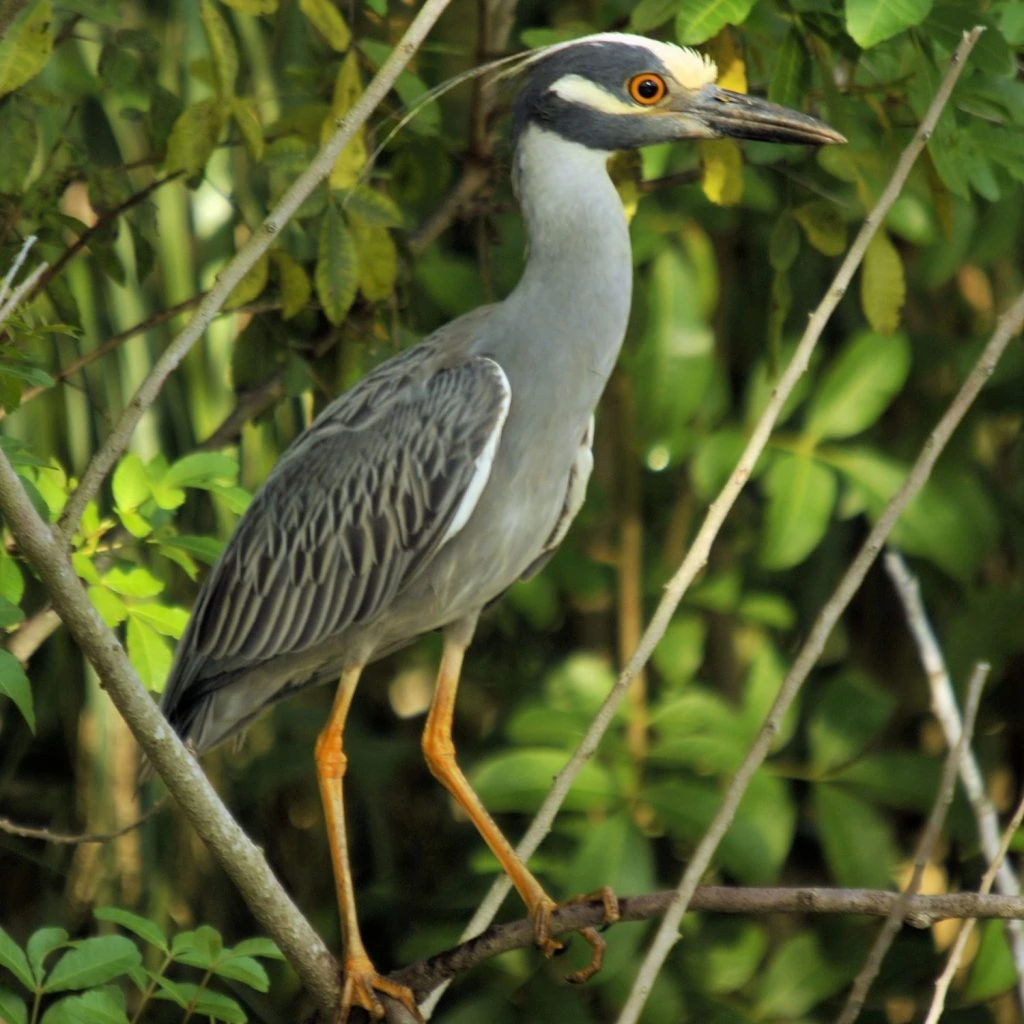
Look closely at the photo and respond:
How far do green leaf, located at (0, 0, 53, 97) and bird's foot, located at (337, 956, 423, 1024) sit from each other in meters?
1.38

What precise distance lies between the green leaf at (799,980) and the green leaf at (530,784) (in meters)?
0.58

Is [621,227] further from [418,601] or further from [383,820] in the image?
[383,820]

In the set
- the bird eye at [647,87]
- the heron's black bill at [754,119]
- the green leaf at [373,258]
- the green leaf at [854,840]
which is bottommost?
the green leaf at [854,840]

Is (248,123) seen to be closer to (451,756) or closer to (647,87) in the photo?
(647,87)

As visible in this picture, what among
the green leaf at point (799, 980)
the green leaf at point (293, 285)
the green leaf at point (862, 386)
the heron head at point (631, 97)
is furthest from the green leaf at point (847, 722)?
the green leaf at point (293, 285)

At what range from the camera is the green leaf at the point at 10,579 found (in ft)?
7.32

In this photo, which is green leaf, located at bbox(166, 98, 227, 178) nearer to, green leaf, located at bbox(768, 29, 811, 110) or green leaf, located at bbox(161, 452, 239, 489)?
green leaf, located at bbox(161, 452, 239, 489)

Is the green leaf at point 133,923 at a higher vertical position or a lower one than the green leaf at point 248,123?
lower

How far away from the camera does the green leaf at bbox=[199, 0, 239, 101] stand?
234 centimetres

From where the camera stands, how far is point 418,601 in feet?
9.50

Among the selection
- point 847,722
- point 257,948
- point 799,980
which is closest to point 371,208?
point 257,948

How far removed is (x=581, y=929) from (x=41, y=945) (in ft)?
2.72

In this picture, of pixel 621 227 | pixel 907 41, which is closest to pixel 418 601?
pixel 621 227

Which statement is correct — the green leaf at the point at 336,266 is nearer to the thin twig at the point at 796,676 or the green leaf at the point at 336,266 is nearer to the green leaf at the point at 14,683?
the green leaf at the point at 14,683
